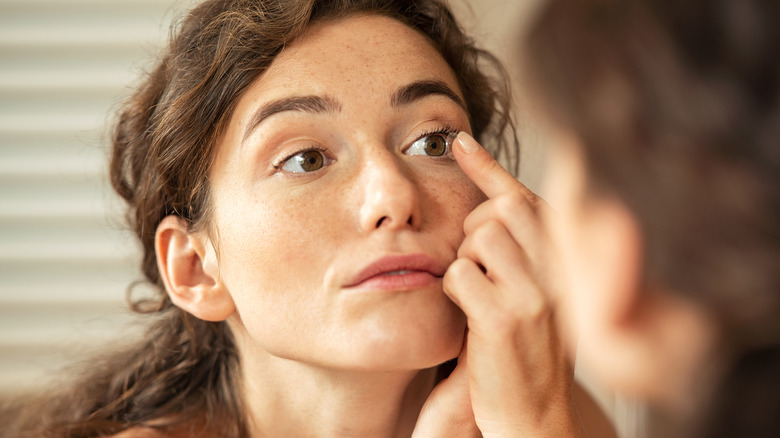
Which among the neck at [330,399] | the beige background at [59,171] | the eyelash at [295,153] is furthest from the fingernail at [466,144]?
the beige background at [59,171]

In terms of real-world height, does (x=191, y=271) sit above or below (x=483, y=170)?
below

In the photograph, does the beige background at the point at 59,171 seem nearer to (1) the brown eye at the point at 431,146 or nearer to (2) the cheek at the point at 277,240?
(1) the brown eye at the point at 431,146

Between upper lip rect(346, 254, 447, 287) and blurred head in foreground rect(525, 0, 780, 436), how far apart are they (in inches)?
21.3

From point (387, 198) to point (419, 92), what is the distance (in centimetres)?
24

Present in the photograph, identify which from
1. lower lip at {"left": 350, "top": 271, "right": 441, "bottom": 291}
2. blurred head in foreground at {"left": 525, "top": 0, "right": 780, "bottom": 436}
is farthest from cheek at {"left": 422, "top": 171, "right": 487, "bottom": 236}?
blurred head in foreground at {"left": 525, "top": 0, "right": 780, "bottom": 436}

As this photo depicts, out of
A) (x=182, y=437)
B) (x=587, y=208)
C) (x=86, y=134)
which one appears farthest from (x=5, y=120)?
(x=587, y=208)

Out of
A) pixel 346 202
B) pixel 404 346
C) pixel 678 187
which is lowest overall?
pixel 404 346

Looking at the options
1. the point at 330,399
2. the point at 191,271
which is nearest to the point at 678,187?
the point at 330,399

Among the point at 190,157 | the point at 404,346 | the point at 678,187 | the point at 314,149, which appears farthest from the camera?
the point at 190,157

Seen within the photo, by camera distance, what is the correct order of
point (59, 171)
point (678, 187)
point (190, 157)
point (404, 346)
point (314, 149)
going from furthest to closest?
point (59, 171) → point (190, 157) → point (314, 149) → point (404, 346) → point (678, 187)

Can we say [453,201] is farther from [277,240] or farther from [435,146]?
[277,240]

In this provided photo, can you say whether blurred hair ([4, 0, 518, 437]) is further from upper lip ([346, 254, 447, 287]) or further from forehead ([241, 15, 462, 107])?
upper lip ([346, 254, 447, 287])

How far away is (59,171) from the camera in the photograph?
205 centimetres

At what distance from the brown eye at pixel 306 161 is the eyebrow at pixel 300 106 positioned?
67 millimetres
